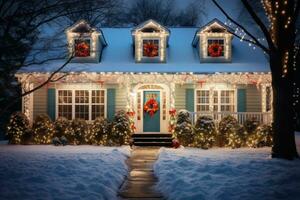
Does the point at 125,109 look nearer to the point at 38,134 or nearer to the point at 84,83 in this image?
the point at 84,83

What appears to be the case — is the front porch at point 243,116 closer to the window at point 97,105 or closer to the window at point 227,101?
the window at point 227,101

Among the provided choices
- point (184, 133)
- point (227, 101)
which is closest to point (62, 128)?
point (184, 133)

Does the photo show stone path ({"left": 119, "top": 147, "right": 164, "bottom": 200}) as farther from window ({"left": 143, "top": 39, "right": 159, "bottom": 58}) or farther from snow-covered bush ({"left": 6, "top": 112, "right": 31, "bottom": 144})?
window ({"left": 143, "top": 39, "right": 159, "bottom": 58})

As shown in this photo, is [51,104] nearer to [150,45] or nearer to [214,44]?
[150,45]

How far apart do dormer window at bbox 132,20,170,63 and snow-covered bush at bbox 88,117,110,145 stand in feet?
13.9

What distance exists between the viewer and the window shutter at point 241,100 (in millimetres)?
21297

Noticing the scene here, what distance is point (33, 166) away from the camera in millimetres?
11742

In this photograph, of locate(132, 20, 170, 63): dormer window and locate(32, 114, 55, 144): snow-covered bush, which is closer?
locate(32, 114, 55, 144): snow-covered bush

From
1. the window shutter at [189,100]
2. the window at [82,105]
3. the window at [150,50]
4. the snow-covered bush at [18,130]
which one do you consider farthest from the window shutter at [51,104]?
the window shutter at [189,100]

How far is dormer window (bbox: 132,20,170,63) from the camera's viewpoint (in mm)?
21688

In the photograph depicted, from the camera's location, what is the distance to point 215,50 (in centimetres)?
2194

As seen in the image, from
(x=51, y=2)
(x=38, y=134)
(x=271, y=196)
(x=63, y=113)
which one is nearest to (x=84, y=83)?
(x=63, y=113)

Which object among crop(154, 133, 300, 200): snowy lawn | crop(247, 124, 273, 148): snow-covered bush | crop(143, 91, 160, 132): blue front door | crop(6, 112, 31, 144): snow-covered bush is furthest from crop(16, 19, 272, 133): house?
crop(154, 133, 300, 200): snowy lawn

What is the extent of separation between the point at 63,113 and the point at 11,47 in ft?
38.3
